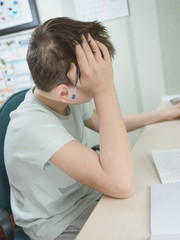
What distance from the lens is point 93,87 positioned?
0.72m

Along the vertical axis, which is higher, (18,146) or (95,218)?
(18,146)

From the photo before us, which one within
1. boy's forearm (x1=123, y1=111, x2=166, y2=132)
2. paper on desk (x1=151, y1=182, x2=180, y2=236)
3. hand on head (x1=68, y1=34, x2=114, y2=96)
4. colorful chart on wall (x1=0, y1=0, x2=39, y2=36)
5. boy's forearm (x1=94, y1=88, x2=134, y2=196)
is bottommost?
boy's forearm (x1=123, y1=111, x2=166, y2=132)

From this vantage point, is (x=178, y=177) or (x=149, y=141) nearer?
(x=178, y=177)

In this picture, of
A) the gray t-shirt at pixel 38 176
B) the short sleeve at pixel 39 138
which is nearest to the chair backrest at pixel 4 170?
the gray t-shirt at pixel 38 176

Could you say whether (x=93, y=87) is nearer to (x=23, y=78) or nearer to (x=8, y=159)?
(x=8, y=159)

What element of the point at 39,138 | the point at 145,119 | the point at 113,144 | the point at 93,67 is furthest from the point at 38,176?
the point at 145,119

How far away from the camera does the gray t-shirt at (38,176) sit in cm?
69

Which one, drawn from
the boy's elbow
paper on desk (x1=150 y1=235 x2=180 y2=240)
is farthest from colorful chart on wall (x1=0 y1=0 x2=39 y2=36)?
paper on desk (x1=150 y1=235 x2=180 y2=240)

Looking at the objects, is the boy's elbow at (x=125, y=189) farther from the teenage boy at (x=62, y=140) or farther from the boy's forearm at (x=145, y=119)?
the boy's forearm at (x=145, y=119)

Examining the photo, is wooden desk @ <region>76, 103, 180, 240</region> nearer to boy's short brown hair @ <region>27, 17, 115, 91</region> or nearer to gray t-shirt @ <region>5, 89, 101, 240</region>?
gray t-shirt @ <region>5, 89, 101, 240</region>

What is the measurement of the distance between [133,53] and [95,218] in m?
1.24

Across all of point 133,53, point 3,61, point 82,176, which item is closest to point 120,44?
point 133,53

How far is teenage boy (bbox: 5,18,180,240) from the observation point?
2.15ft

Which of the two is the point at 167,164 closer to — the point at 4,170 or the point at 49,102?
the point at 49,102
